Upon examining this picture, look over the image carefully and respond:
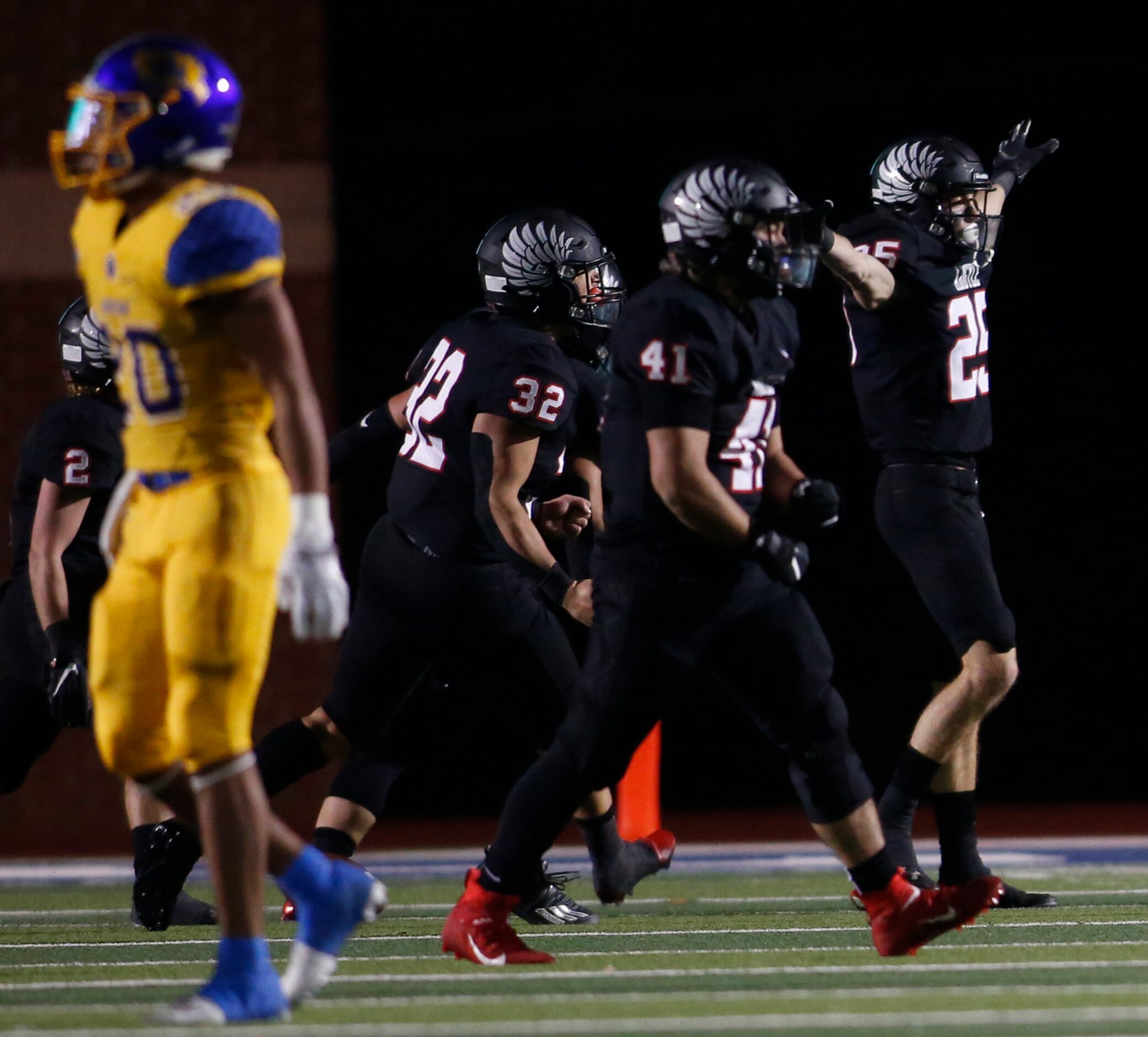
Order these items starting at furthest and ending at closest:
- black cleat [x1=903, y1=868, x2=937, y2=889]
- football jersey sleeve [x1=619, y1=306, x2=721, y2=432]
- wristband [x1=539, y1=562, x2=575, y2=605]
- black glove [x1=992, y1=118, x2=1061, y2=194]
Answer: black glove [x1=992, y1=118, x2=1061, y2=194] < black cleat [x1=903, y1=868, x2=937, y2=889] < wristband [x1=539, y1=562, x2=575, y2=605] < football jersey sleeve [x1=619, y1=306, x2=721, y2=432]

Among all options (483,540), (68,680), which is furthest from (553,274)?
(68,680)

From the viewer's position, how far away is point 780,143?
358 inches

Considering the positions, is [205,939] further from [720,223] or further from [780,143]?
[780,143]

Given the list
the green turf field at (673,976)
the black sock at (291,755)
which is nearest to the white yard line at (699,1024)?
the green turf field at (673,976)

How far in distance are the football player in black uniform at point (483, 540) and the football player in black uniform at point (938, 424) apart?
73 cm

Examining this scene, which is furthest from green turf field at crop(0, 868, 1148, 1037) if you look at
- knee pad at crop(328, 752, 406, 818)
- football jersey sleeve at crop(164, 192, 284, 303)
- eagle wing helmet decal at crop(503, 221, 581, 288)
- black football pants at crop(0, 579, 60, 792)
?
eagle wing helmet decal at crop(503, 221, 581, 288)

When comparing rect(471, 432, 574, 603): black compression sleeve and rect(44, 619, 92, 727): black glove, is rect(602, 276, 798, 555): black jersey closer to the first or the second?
rect(471, 432, 574, 603): black compression sleeve

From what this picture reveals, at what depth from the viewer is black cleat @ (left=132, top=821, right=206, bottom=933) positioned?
5219 millimetres

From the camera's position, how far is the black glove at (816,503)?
4.37 meters

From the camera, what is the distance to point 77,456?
5.43 meters

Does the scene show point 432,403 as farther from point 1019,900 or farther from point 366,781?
point 1019,900

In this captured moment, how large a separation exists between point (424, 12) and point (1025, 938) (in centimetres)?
575

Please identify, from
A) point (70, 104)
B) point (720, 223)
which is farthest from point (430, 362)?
point (70, 104)

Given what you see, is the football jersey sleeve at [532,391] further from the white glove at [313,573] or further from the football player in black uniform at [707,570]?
the white glove at [313,573]
